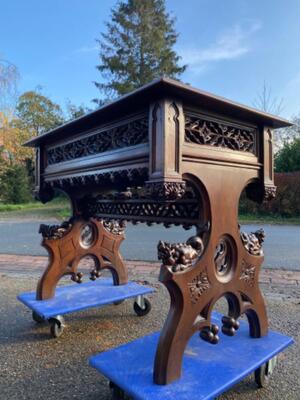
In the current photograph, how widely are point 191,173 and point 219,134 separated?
330mm

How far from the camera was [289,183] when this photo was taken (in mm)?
12828

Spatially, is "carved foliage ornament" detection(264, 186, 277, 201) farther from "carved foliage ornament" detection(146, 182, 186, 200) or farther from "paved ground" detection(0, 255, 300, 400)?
"paved ground" detection(0, 255, 300, 400)

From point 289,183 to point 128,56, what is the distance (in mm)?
11335

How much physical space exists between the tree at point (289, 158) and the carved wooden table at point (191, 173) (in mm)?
13693

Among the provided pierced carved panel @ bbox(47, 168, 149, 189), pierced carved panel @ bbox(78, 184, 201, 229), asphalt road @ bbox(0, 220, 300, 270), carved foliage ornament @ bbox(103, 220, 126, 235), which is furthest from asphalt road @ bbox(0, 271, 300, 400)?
asphalt road @ bbox(0, 220, 300, 270)

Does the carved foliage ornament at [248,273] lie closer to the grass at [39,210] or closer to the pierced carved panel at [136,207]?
the pierced carved panel at [136,207]

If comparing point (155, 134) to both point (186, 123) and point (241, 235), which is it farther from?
point (241, 235)

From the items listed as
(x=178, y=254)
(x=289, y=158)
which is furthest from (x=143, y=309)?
(x=289, y=158)

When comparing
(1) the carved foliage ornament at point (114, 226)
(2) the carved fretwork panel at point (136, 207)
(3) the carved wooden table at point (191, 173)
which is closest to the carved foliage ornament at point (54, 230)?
(2) the carved fretwork panel at point (136, 207)

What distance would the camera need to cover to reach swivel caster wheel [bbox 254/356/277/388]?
188cm

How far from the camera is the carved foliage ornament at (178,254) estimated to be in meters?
1.53

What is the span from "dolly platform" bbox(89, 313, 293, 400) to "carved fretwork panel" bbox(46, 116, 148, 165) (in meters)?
1.15

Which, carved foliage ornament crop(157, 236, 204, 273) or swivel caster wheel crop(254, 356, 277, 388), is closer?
carved foliage ornament crop(157, 236, 204, 273)

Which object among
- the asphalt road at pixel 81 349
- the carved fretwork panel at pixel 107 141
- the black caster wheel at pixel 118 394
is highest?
the carved fretwork panel at pixel 107 141
